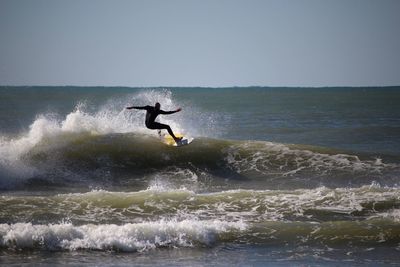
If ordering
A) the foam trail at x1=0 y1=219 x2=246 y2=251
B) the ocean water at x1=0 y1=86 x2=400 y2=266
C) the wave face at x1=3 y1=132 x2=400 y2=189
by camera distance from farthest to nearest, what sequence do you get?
the wave face at x1=3 y1=132 x2=400 y2=189
the foam trail at x1=0 y1=219 x2=246 y2=251
the ocean water at x1=0 y1=86 x2=400 y2=266

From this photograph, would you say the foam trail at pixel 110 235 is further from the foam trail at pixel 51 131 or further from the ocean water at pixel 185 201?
the foam trail at pixel 51 131

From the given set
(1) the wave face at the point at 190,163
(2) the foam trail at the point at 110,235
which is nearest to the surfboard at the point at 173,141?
(1) the wave face at the point at 190,163

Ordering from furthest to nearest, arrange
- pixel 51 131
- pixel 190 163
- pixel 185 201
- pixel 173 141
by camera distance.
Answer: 1. pixel 51 131
2. pixel 173 141
3. pixel 190 163
4. pixel 185 201

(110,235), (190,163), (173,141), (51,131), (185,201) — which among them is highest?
(51,131)

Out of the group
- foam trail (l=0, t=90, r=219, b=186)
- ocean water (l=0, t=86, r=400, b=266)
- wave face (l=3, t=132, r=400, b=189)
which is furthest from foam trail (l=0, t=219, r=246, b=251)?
foam trail (l=0, t=90, r=219, b=186)

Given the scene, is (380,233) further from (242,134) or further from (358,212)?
(242,134)

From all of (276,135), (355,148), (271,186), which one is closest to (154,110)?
(271,186)

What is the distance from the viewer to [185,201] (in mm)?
14586

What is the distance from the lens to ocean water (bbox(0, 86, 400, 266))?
11109 millimetres

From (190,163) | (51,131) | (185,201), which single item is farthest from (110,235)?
(51,131)

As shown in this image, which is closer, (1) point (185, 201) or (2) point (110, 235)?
(2) point (110, 235)

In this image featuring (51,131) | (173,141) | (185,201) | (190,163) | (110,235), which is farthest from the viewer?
(51,131)

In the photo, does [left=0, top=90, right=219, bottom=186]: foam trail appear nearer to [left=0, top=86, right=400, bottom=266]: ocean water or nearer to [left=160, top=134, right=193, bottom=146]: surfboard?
[left=0, top=86, right=400, bottom=266]: ocean water

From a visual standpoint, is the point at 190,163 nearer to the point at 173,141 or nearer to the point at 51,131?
the point at 173,141
